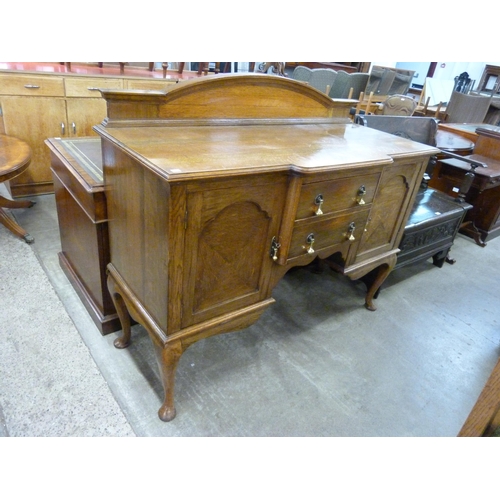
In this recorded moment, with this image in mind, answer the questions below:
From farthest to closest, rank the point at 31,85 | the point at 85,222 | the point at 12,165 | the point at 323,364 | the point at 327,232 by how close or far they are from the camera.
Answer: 1. the point at 31,85
2. the point at 12,165
3. the point at 323,364
4. the point at 85,222
5. the point at 327,232

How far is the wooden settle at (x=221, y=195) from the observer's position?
0.99 m

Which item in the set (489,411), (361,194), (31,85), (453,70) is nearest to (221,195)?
(361,194)

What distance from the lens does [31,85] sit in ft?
8.23

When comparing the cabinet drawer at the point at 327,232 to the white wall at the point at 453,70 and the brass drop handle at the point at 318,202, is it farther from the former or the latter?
the white wall at the point at 453,70

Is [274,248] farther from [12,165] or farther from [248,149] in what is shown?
[12,165]

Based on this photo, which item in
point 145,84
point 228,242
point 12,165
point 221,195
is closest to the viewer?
point 221,195

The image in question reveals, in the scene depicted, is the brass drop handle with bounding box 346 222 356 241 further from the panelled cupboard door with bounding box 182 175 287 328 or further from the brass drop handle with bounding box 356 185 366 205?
the panelled cupboard door with bounding box 182 175 287 328

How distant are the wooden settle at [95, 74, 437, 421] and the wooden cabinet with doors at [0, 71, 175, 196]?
1.76 meters

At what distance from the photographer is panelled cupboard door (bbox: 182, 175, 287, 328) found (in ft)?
3.26

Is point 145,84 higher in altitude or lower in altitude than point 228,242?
higher

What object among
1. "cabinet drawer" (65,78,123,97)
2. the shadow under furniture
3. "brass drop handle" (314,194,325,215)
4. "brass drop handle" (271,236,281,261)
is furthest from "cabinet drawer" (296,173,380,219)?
"cabinet drawer" (65,78,123,97)

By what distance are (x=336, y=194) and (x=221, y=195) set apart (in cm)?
46

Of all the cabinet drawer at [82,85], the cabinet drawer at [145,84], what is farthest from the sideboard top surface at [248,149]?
the cabinet drawer at [145,84]

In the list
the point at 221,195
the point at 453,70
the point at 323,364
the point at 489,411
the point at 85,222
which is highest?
the point at 453,70
